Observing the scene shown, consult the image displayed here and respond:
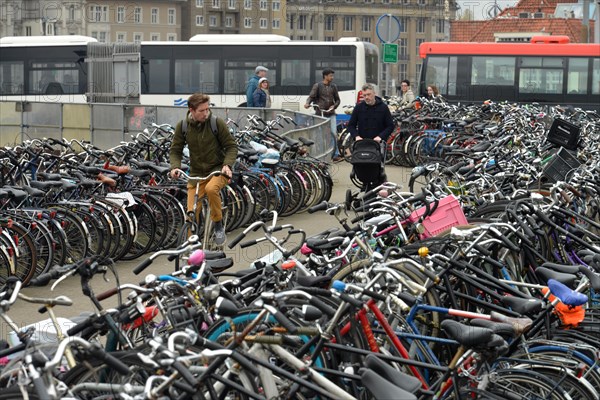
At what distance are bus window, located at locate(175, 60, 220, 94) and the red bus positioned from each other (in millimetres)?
5301

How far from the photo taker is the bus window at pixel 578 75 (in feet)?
94.0

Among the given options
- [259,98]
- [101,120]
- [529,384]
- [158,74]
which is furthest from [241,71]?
[529,384]

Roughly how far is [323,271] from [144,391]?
2621 millimetres

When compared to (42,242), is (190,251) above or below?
above

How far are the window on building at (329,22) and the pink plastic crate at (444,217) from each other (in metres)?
117

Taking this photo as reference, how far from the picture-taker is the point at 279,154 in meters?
13.2

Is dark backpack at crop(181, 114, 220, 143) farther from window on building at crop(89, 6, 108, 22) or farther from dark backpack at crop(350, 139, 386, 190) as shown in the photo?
window on building at crop(89, 6, 108, 22)

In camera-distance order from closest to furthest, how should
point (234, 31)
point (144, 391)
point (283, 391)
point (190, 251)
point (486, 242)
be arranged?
point (144, 391)
point (283, 391)
point (190, 251)
point (486, 242)
point (234, 31)

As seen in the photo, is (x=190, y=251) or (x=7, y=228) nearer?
(x=190, y=251)

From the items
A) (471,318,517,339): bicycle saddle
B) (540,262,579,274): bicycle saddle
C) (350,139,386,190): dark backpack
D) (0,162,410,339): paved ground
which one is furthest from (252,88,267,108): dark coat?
(471,318,517,339): bicycle saddle

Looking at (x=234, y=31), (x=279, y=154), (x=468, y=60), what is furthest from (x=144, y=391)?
(x=234, y=31)

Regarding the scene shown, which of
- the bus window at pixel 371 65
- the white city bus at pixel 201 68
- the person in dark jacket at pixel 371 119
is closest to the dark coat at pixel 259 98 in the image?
the person in dark jacket at pixel 371 119

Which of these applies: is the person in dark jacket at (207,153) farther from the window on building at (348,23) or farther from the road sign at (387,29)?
the window on building at (348,23)

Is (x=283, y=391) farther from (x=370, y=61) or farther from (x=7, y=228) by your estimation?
(x=370, y=61)
